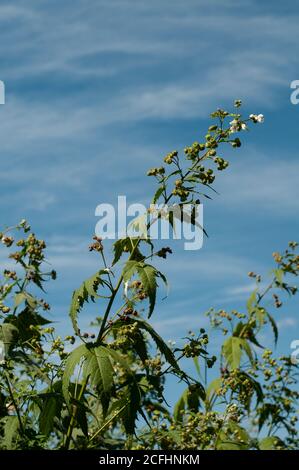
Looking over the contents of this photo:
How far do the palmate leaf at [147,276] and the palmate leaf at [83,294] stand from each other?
236 mm

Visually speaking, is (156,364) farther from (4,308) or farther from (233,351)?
(233,351)

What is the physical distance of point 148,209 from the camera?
550 centimetres

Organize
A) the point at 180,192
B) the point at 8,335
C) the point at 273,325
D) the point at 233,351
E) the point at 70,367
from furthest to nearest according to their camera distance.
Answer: the point at 273,325
the point at 233,351
the point at 8,335
the point at 180,192
the point at 70,367

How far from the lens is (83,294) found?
537 cm

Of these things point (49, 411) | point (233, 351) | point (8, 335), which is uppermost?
point (233, 351)

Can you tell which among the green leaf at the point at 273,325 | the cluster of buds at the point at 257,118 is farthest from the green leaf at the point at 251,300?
the cluster of buds at the point at 257,118

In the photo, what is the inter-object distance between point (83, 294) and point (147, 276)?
20.3 inches

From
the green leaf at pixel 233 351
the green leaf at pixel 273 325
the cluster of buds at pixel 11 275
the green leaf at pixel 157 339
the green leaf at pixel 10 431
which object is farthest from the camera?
the green leaf at pixel 273 325

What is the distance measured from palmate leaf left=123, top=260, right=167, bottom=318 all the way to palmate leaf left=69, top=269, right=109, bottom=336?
0.24m

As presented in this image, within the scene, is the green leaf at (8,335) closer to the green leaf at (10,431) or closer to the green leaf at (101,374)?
the green leaf at (10,431)

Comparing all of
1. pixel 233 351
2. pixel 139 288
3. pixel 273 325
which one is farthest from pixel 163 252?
pixel 273 325

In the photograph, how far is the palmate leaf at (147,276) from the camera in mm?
5141
